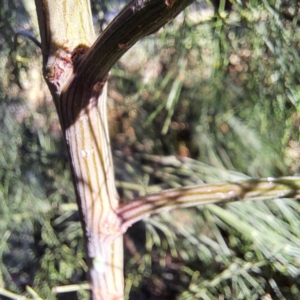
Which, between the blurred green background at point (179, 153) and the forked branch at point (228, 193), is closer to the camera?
the forked branch at point (228, 193)

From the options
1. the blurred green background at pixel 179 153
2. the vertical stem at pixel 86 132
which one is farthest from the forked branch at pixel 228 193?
the blurred green background at pixel 179 153

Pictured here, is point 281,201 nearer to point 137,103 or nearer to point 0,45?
point 137,103

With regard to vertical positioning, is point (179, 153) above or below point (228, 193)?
above

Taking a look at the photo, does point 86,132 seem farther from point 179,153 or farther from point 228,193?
point 179,153

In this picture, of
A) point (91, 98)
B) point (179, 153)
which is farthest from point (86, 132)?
point (179, 153)

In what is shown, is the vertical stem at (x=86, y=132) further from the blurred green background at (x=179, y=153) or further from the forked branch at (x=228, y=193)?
the blurred green background at (x=179, y=153)

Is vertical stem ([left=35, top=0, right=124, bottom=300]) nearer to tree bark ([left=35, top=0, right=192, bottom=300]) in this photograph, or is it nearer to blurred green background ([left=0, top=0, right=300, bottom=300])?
tree bark ([left=35, top=0, right=192, bottom=300])

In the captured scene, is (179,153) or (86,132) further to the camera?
(179,153)

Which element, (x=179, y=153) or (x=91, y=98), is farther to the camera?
(x=179, y=153)

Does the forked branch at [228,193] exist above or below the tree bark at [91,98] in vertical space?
below
